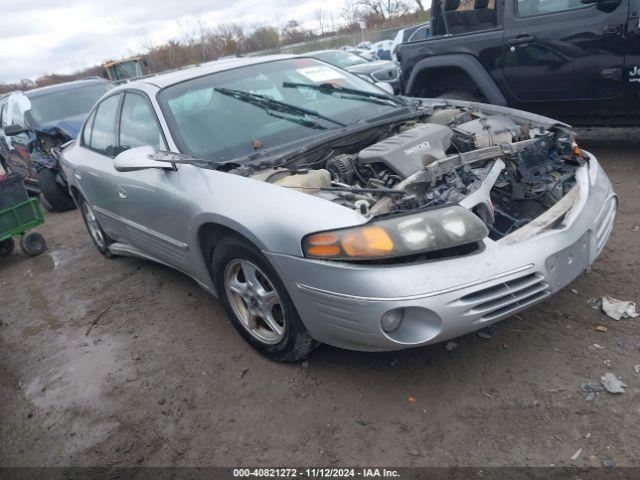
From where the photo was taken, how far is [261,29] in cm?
4297

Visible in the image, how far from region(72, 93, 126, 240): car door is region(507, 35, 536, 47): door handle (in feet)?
12.0

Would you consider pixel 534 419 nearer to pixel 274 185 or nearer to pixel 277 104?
pixel 274 185

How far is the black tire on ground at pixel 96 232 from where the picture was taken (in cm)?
505

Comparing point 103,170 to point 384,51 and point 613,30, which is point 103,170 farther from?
point 384,51

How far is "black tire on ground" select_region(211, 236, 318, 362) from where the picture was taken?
265 centimetres

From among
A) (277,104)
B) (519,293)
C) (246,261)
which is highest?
(277,104)

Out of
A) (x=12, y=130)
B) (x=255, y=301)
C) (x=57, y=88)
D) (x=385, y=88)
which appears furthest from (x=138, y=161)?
(x=57, y=88)

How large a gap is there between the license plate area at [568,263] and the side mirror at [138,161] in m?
2.16

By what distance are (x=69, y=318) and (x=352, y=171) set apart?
264cm

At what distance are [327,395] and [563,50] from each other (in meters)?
4.00

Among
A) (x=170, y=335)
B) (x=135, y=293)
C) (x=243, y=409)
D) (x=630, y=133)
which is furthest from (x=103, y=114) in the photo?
(x=630, y=133)

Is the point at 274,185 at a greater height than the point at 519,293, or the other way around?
the point at 274,185

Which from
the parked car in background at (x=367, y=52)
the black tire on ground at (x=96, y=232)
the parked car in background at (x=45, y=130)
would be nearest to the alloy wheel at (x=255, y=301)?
the black tire on ground at (x=96, y=232)

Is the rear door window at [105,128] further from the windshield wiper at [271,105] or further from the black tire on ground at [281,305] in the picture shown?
the black tire on ground at [281,305]
